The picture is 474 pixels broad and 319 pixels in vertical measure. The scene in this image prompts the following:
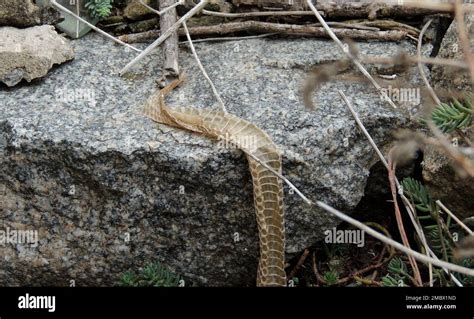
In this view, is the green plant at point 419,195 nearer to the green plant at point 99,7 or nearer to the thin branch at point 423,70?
the thin branch at point 423,70

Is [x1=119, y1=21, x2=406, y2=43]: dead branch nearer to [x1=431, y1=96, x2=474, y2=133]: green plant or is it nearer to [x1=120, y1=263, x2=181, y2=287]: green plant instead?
[x1=431, y1=96, x2=474, y2=133]: green plant

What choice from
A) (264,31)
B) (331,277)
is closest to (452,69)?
(264,31)

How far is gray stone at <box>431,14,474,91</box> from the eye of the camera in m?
2.66

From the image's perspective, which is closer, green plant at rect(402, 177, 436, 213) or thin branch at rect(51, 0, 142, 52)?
green plant at rect(402, 177, 436, 213)

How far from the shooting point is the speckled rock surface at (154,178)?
2514 mm

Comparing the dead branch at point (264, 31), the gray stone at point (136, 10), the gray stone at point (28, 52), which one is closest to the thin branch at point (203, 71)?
the dead branch at point (264, 31)

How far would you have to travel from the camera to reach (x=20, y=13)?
2.90 meters

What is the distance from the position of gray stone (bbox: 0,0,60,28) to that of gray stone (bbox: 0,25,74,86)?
0.16 feet

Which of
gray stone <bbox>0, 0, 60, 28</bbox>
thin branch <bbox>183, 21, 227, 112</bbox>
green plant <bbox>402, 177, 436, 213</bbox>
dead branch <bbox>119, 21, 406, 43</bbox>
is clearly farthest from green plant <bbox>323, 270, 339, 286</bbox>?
gray stone <bbox>0, 0, 60, 28</bbox>

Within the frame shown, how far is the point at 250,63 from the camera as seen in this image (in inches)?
114

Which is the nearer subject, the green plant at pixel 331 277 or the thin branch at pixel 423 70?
the thin branch at pixel 423 70

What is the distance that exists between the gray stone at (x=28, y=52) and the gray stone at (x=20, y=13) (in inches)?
2.0

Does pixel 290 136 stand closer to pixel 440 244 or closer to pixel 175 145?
pixel 175 145

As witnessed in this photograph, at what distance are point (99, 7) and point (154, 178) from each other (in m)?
0.90
